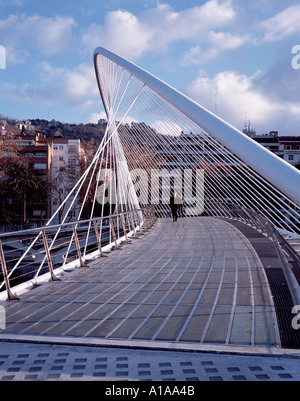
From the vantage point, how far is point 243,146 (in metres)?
4.71

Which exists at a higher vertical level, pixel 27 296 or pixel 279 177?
pixel 279 177

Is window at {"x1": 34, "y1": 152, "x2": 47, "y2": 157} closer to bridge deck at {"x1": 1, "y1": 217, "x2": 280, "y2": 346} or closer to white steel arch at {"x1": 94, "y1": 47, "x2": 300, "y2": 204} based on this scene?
white steel arch at {"x1": 94, "y1": 47, "x2": 300, "y2": 204}

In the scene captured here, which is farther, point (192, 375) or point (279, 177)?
point (279, 177)

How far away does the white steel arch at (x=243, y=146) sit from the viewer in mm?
3846

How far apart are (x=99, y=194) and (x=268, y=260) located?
105ft

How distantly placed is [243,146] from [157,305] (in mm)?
1899

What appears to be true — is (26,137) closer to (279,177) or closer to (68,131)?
(279,177)

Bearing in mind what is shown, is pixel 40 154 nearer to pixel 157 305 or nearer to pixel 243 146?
pixel 243 146

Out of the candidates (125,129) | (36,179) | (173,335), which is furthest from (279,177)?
(36,179)

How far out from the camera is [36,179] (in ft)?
119

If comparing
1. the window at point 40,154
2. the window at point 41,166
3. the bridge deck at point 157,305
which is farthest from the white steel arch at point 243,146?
the window at point 40,154

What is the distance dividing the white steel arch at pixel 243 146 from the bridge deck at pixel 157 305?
1.20 meters

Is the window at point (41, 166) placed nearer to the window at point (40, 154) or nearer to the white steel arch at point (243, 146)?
the window at point (40, 154)

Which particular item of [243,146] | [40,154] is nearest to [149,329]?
[243,146]
